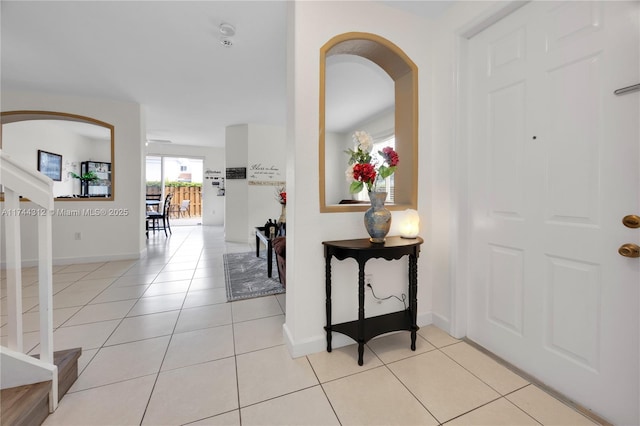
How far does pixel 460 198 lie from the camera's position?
6.21ft

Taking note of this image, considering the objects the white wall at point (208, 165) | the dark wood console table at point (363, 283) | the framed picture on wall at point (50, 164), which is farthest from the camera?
the white wall at point (208, 165)

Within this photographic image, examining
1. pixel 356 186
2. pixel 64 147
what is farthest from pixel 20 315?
pixel 64 147

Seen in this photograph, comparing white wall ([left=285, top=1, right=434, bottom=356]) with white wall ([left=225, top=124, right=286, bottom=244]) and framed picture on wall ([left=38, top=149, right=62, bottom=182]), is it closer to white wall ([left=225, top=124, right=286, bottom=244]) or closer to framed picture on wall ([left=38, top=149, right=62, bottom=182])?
white wall ([left=225, top=124, right=286, bottom=244])

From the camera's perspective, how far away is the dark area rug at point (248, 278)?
9.37ft

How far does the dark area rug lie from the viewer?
286cm

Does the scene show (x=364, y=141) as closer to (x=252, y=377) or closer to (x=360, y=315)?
(x=360, y=315)

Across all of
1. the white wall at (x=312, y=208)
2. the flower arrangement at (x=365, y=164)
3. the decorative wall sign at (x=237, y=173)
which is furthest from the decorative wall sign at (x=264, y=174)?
the flower arrangement at (x=365, y=164)

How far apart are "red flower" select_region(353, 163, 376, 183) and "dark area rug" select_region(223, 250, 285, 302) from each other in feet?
6.02

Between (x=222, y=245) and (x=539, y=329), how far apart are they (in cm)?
531

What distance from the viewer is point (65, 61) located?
9.68 feet

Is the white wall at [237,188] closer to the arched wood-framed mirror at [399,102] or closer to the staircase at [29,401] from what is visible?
the arched wood-framed mirror at [399,102]

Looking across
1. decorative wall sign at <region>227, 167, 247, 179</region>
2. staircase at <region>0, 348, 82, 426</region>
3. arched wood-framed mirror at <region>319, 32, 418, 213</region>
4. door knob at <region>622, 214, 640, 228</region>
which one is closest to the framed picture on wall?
decorative wall sign at <region>227, 167, 247, 179</region>

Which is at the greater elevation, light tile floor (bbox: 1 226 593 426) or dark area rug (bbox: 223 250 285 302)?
dark area rug (bbox: 223 250 285 302)

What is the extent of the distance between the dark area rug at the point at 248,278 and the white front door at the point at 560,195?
2143 millimetres
